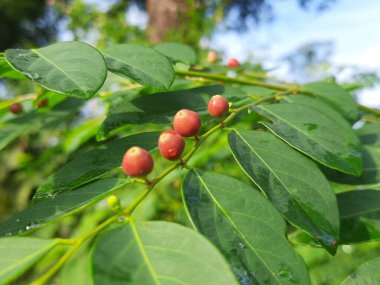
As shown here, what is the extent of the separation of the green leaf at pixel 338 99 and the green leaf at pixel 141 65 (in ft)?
1.62

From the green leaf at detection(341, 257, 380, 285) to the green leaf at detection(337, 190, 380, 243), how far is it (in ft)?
0.25

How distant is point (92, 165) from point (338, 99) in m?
0.71

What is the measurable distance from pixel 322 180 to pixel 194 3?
490 cm

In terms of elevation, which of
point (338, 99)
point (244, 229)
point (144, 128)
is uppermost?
point (338, 99)

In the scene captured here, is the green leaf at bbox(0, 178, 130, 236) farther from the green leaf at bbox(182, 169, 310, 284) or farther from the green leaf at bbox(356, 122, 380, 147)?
the green leaf at bbox(356, 122, 380, 147)

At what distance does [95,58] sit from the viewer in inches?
28.4

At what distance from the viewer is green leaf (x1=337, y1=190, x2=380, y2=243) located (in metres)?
0.77

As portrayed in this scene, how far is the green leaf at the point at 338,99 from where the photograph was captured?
1114 millimetres

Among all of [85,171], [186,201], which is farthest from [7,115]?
[186,201]

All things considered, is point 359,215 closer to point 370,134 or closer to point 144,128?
point 370,134

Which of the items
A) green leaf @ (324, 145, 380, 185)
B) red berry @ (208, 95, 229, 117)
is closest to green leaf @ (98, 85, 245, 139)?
red berry @ (208, 95, 229, 117)

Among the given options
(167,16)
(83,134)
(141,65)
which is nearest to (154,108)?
(141,65)

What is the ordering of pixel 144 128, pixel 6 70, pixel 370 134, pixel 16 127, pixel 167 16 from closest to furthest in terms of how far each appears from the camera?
pixel 6 70 < pixel 370 134 < pixel 16 127 < pixel 144 128 < pixel 167 16

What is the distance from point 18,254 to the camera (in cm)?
53
